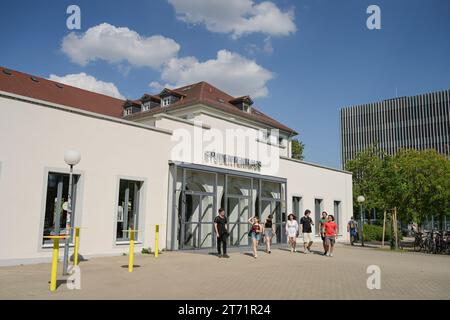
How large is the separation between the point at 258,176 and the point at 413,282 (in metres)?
11.6

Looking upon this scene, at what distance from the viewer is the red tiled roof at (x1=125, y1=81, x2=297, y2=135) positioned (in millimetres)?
33384

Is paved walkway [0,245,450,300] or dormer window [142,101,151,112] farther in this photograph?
dormer window [142,101,151,112]

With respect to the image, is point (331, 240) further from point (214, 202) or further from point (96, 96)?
point (96, 96)

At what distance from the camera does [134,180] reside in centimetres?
1513

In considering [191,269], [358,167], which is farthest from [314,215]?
[358,167]

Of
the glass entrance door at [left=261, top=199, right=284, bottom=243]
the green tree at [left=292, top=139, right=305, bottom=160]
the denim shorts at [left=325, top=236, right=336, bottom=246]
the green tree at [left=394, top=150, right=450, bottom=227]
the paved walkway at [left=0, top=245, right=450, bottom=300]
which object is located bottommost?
the paved walkway at [left=0, top=245, right=450, bottom=300]

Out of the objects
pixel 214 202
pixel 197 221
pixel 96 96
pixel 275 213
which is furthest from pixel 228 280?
pixel 96 96

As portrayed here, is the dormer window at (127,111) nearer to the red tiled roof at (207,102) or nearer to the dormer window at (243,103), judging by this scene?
the red tiled roof at (207,102)

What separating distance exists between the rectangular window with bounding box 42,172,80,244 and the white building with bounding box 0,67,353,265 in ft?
0.10

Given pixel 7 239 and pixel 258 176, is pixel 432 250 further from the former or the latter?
pixel 7 239

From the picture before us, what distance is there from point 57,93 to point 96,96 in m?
4.80

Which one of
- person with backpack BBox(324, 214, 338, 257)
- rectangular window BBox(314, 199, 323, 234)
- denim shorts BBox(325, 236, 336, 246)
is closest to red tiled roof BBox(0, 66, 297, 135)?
rectangular window BBox(314, 199, 323, 234)

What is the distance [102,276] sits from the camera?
9.55 meters

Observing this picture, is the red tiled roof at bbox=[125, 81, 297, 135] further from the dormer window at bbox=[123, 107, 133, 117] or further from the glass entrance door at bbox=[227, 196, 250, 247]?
the glass entrance door at bbox=[227, 196, 250, 247]
